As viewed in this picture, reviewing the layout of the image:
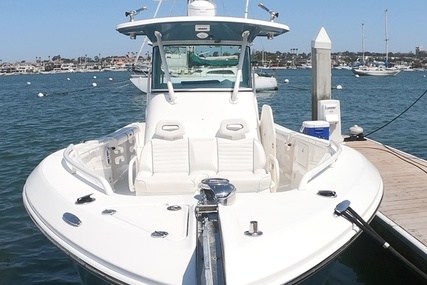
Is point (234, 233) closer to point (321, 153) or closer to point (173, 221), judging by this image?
point (173, 221)

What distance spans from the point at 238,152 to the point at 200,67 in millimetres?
1248

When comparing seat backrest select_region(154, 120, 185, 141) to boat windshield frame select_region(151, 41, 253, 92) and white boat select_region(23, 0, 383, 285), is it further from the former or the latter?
boat windshield frame select_region(151, 41, 253, 92)

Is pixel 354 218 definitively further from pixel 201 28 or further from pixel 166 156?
pixel 201 28

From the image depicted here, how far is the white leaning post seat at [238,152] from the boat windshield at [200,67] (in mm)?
695

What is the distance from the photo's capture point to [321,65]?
985cm

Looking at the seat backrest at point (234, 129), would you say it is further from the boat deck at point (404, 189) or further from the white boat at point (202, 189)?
the boat deck at point (404, 189)

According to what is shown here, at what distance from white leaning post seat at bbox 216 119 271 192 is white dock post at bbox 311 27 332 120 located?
201 inches

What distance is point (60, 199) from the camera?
145 inches

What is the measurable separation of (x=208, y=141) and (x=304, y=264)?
2.54 metres

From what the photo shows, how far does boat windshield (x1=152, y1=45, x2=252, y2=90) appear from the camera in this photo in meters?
5.71

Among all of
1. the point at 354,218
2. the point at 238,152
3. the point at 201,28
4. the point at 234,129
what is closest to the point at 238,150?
the point at 238,152

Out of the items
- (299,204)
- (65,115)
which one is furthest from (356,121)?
(299,204)

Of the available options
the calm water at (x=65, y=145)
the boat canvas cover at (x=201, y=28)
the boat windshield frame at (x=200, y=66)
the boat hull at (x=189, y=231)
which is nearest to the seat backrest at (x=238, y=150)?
the boat windshield frame at (x=200, y=66)

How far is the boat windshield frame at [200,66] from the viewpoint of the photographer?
5.71 metres
